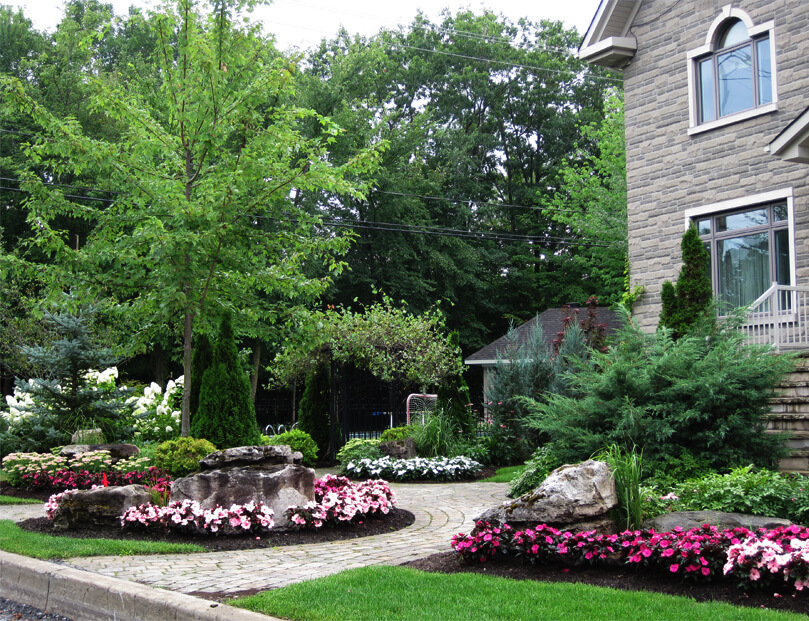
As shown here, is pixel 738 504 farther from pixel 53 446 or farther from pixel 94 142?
pixel 53 446

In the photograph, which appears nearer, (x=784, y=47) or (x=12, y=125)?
(x=784, y=47)

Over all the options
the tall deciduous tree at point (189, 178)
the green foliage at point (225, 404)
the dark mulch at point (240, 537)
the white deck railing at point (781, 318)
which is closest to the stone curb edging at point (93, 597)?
the dark mulch at point (240, 537)

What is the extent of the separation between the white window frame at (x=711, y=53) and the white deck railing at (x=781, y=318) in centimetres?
314

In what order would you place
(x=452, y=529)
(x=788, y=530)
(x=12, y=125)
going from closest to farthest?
(x=788, y=530), (x=452, y=529), (x=12, y=125)

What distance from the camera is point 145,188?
1070cm

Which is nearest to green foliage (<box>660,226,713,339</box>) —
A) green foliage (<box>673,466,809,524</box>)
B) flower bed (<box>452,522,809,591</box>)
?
green foliage (<box>673,466,809,524</box>)

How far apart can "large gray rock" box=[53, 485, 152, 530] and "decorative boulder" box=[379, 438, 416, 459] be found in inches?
239

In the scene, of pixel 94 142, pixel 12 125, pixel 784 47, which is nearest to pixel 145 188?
pixel 94 142

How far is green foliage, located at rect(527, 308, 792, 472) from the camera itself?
8.03 m

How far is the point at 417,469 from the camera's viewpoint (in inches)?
510

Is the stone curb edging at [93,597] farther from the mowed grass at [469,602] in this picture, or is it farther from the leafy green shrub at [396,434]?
the leafy green shrub at [396,434]

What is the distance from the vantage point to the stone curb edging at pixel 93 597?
4.87m

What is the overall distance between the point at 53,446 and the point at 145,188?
5057 millimetres

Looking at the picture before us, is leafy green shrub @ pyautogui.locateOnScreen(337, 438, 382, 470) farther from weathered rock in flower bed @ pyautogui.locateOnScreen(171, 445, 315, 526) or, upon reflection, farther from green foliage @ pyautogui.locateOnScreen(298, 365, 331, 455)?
weathered rock in flower bed @ pyautogui.locateOnScreen(171, 445, 315, 526)
